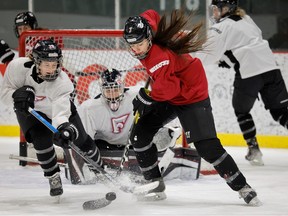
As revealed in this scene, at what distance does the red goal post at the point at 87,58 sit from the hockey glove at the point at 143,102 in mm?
1529

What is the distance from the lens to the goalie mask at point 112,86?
5.36 meters

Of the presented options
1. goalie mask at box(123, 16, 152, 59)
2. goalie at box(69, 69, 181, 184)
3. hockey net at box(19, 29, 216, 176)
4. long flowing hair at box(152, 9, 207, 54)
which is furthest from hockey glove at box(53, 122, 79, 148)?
hockey net at box(19, 29, 216, 176)

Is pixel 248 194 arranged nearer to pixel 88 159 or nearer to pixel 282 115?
pixel 88 159

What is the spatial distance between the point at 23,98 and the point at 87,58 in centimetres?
176

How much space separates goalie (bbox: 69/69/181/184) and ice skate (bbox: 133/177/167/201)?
26.1 inches

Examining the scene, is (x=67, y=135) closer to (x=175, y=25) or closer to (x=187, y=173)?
(x=175, y=25)

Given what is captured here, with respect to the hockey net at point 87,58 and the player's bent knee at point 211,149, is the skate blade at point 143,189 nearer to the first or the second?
the player's bent knee at point 211,149

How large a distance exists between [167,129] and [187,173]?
0.92ft

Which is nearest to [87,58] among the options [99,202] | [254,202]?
[99,202]

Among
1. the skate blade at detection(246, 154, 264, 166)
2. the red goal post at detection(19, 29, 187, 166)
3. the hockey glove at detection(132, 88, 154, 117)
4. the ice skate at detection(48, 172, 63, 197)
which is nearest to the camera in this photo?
the hockey glove at detection(132, 88, 154, 117)

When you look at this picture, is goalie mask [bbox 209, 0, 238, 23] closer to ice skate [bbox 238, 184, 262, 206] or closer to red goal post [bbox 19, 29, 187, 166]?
red goal post [bbox 19, 29, 187, 166]

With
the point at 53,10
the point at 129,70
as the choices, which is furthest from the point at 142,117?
the point at 53,10

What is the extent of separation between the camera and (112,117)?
550 centimetres

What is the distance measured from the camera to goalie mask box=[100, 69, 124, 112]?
5.36 meters
